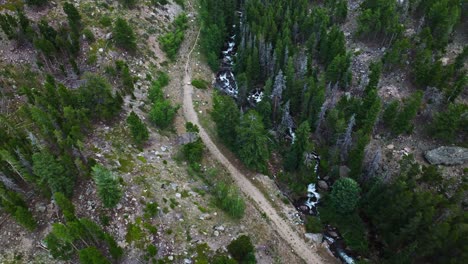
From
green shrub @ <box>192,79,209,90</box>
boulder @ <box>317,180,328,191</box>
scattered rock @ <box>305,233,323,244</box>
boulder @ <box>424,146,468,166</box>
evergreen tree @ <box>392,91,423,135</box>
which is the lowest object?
scattered rock @ <box>305,233,323,244</box>

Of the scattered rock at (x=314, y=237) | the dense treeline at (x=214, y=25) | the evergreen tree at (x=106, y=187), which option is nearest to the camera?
the evergreen tree at (x=106, y=187)

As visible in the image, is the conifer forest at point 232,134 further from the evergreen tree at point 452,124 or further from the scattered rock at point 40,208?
the scattered rock at point 40,208

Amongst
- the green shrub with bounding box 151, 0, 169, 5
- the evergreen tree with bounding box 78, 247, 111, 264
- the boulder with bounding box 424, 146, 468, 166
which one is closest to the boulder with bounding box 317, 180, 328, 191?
the boulder with bounding box 424, 146, 468, 166

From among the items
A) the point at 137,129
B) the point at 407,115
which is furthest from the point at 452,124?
the point at 137,129

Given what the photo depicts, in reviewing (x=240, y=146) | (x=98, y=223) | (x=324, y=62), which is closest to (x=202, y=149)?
(x=240, y=146)

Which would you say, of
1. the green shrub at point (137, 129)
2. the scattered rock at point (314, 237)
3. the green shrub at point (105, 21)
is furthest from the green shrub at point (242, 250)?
the green shrub at point (105, 21)

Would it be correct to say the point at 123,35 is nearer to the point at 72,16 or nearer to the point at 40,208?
the point at 72,16

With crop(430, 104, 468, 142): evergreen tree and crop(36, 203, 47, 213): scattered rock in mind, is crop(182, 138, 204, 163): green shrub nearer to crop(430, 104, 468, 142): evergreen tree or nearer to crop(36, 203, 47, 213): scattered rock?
crop(36, 203, 47, 213): scattered rock
